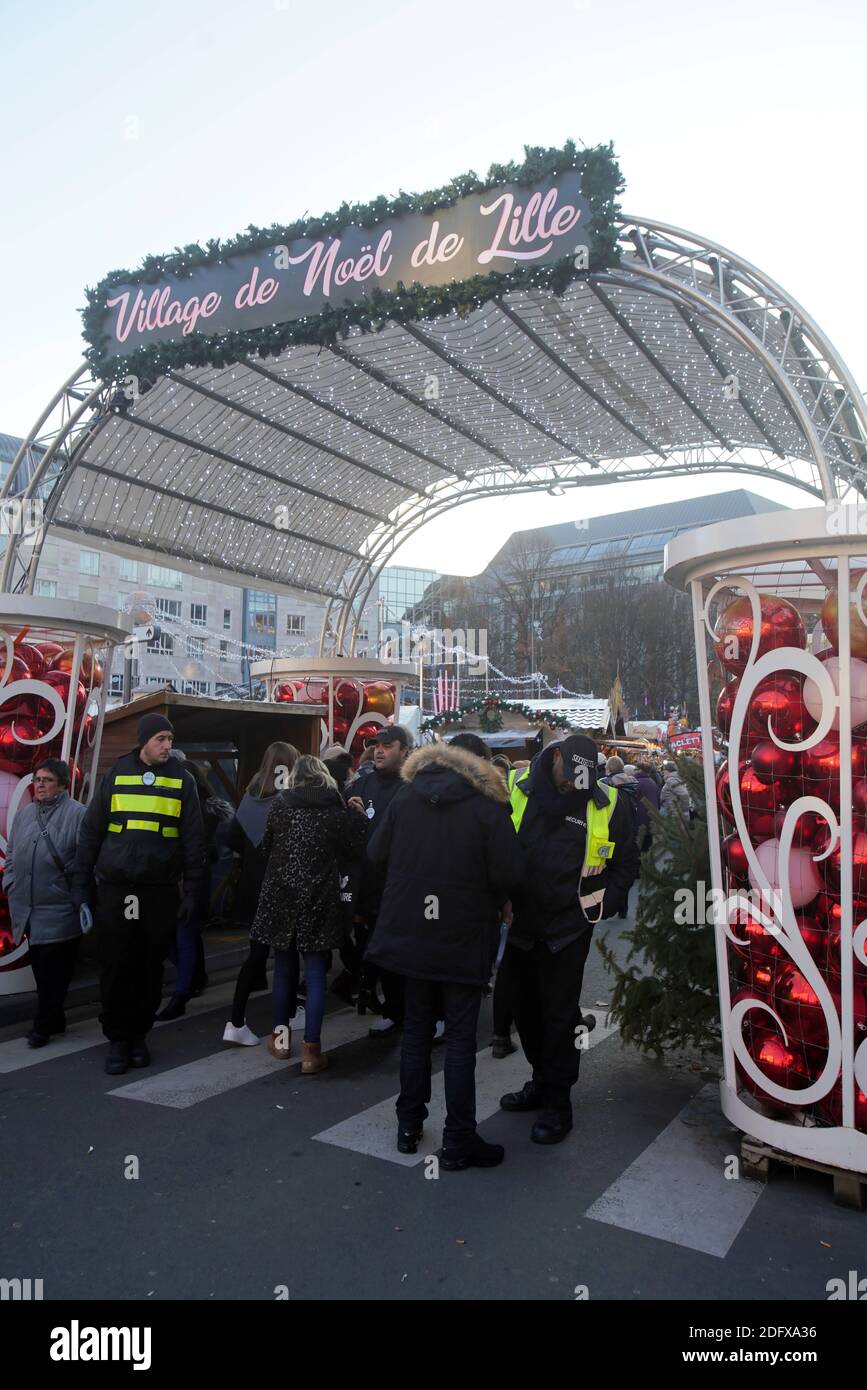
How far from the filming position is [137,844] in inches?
215

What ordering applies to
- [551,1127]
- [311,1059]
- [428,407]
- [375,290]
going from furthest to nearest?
[428,407] < [375,290] < [311,1059] < [551,1127]

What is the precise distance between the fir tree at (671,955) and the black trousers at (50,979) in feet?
10.8

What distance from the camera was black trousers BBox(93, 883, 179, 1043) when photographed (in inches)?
211

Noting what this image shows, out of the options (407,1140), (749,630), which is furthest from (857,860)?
(407,1140)

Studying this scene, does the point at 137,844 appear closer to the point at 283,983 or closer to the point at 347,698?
the point at 283,983

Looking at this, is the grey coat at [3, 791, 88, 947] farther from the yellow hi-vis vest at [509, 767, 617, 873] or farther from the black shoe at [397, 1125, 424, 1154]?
the yellow hi-vis vest at [509, 767, 617, 873]

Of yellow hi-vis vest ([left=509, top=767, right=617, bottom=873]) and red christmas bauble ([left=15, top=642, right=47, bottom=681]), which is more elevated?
red christmas bauble ([left=15, top=642, right=47, bottom=681])

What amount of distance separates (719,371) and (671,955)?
12.2 metres

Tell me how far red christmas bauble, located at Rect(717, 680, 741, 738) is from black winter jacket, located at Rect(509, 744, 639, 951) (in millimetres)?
740

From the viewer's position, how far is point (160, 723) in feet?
18.5

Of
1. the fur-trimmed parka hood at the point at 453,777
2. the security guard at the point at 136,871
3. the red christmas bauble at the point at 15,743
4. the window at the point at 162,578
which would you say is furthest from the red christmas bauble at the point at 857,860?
the window at the point at 162,578

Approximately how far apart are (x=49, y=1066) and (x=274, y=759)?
2.34 meters

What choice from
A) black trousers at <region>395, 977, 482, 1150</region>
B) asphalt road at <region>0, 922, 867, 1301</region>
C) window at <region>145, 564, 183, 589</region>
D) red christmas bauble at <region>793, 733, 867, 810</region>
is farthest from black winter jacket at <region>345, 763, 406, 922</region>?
window at <region>145, 564, 183, 589</region>
